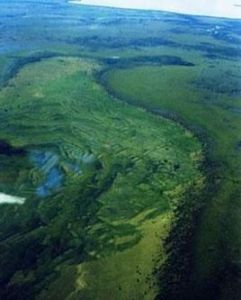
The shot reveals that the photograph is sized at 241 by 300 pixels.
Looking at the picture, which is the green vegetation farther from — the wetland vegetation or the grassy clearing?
the grassy clearing

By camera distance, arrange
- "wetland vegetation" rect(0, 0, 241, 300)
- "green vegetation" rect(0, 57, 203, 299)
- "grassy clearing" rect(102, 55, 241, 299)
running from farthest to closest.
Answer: "grassy clearing" rect(102, 55, 241, 299)
"green vegetation" rect(0, 57, 203, 299)
"wetland vegetation" rect(0, 0, 241, 300)

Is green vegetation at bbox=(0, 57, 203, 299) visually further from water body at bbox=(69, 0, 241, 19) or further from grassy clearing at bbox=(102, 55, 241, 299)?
water body at bbox=(69, 0, 241, 19)

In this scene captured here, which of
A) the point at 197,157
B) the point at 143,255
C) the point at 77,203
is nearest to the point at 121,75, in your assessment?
the point at 197,157

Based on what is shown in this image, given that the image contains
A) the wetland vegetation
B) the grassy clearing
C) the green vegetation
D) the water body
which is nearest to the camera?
the wetland vegetation

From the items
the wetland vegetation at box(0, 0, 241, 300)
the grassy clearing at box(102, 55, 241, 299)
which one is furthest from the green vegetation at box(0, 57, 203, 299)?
the grassy clearing at box(102, 55, 241, 299)

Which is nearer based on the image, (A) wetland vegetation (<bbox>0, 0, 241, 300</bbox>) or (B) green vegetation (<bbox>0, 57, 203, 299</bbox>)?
(A) wetland vegetation (<bbox>0, 0, 241, 300</bbox>)

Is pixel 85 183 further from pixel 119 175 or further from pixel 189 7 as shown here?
pixel 189 7

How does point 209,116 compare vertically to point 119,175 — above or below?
below

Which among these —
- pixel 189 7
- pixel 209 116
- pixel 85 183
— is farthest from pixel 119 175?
pixel 189 7
